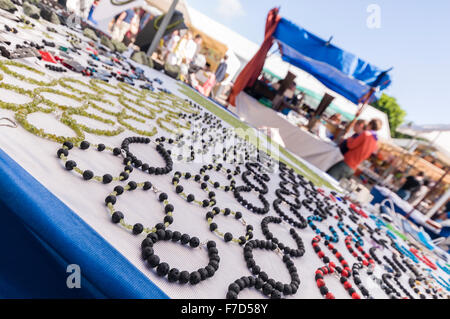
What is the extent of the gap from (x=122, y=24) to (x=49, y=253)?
938cm

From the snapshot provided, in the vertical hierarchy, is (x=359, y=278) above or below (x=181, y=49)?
below

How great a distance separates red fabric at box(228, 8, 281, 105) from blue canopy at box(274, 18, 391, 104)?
9.2 inches

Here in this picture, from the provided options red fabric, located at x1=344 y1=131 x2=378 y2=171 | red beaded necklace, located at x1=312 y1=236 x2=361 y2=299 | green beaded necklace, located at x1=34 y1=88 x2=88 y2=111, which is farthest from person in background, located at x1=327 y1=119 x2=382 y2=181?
green beaded necklace, located at x1=34 y1=88 x2=88 y2=111

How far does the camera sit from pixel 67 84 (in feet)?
7.90

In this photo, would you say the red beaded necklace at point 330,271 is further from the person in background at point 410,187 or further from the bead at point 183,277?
the person in background at point 410,187

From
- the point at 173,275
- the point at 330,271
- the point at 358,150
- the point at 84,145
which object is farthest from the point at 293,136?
the point at 173,275

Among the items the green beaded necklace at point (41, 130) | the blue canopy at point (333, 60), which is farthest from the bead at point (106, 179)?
the blue canopy at point (333, 60)

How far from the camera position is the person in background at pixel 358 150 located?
19.6ft

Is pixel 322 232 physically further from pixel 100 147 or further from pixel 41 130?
pixel 41 130

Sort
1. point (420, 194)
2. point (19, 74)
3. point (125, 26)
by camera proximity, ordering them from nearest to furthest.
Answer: point (19, 74) → point (125, 26) → point (420, 194)

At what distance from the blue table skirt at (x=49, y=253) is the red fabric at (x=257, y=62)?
7932mm

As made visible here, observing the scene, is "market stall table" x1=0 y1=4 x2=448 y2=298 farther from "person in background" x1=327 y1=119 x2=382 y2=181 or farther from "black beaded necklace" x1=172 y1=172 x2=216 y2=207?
"person in background" x1=327 y1=119 x2=382 y2=181

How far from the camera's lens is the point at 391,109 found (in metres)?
41.5

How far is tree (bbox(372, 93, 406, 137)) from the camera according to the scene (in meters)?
41.3
